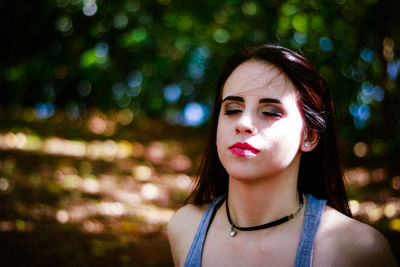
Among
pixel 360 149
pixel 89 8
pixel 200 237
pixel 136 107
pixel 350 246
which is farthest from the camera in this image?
pixel 136 107

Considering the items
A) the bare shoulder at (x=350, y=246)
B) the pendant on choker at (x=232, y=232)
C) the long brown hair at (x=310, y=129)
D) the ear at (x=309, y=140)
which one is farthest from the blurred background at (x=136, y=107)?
the pendant on choker at (x=232, y=232)

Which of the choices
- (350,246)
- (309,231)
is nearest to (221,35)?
(309,231)

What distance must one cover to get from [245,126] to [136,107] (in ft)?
33.8

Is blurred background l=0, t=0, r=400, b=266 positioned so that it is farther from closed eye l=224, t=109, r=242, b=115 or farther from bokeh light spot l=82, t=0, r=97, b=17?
closed eye l=224, t=109, r=242, b=115

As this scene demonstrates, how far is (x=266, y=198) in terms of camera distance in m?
1.77

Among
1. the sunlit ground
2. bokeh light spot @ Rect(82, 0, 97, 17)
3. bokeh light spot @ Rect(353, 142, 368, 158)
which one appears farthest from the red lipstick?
bokeh light spot @ Rect(82, 0, 97, 17)

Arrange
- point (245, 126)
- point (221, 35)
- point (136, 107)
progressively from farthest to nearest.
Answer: point (136, 107) → point (221, 35) → point (245, 126)

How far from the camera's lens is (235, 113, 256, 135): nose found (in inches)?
65.6

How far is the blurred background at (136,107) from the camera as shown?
161 inches

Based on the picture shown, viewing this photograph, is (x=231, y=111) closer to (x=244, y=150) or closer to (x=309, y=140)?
(x=244, y=150)

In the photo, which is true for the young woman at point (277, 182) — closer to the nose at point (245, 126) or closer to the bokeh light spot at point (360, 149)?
the nose at point (245, 126)

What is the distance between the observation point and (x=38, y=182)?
5215 millimetres

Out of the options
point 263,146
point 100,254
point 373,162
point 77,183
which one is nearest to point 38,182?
point 77,183

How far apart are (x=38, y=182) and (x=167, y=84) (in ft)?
23.7
